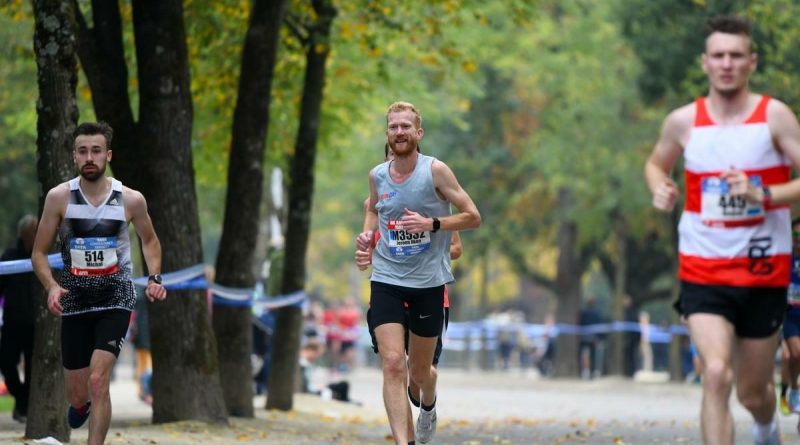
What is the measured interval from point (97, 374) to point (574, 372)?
3388 centimetres

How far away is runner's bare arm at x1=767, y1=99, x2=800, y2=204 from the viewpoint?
8.42 m

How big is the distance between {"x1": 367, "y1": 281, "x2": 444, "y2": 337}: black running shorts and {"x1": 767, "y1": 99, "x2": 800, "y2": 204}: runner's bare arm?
3.40 metres

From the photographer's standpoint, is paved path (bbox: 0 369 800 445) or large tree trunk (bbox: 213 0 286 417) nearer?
paved path (bbox: 0 369 800 445)

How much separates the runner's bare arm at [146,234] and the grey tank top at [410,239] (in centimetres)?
140

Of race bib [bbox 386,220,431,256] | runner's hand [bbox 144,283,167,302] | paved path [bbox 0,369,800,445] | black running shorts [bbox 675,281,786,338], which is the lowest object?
paved path [bbox 0,369,800,445]

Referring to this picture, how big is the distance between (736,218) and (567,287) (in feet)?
123

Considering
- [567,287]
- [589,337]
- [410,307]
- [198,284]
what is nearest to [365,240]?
[410,307]

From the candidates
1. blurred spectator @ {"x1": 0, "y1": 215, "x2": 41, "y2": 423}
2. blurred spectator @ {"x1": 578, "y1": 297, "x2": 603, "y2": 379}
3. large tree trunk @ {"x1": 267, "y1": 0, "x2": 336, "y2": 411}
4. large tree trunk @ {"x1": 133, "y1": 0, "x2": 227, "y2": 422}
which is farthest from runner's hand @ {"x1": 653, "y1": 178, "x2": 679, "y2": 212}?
blurred spectator @ {"x1": 578, "y1": 297, "x2": 603, "y2": 379}

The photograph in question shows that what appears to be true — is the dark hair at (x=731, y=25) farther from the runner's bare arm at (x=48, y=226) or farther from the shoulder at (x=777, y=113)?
the runner's bare arm at (x=48, y=226)

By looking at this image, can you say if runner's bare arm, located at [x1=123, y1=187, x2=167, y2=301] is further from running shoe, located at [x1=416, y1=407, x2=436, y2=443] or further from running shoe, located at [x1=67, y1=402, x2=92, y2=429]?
running shoe, located at [x1=416, y1=407, x2=436, y2=443]

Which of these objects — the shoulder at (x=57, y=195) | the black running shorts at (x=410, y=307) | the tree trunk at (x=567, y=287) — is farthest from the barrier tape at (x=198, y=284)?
the tree trunk at (x=567, y=287)

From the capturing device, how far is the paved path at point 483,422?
1612 centimetres

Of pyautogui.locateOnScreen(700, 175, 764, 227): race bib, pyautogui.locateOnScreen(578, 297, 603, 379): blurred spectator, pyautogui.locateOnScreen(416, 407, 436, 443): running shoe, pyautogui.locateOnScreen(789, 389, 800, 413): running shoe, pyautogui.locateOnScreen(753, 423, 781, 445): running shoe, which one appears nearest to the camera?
pyautogui.locateOnScreen(700, 175, 764, 227): race bib

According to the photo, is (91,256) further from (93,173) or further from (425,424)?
(425,424)
